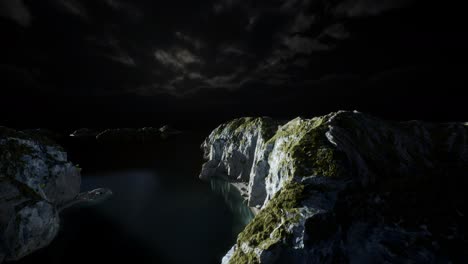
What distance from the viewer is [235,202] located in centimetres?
6066

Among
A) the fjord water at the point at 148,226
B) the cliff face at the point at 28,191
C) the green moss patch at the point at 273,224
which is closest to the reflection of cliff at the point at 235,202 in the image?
the fjord water at the point at 148,226

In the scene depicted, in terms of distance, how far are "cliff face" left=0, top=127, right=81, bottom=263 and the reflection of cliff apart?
3464 cm

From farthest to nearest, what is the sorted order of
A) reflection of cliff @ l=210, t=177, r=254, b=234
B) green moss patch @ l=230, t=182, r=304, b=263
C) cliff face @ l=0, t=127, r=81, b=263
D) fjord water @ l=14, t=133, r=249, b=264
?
1. reflection of cliff @ l=210, t=177, r=254, b=234
2. fjord water @ l=14, t=133, r=249, b=264
3. cliff face @ l=0, t=127, r=81, b=263
4. green moss patch @ l=230, t=182, r=304, b=263

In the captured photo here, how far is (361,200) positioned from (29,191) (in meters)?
51.8

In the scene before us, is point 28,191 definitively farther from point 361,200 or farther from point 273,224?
point 361,200

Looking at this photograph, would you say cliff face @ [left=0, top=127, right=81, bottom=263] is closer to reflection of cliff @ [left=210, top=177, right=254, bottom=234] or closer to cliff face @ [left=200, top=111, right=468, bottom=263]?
cliff face @ [left=200, top=111, right=468, bottom=263]

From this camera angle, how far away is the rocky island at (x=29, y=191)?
33688 millimetres

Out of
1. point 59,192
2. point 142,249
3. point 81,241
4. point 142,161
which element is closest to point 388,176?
point 142,249

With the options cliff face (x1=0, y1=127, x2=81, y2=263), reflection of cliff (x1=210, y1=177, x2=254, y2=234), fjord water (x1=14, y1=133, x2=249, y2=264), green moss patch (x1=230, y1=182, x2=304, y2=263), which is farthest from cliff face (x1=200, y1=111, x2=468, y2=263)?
cliff face (x1=0, y1=127, x2=81, y2=263)

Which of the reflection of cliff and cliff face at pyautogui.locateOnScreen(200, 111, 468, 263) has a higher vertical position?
cliff face at pyautogui.locateOnScreen(200, 111, 468, 263)

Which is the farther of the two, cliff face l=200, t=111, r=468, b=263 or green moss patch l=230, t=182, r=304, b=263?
green moss patch l=230, t=182, r=304, b=263

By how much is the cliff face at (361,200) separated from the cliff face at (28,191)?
112ft

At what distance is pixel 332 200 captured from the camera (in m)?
23.9

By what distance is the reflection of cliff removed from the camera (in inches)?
1912
